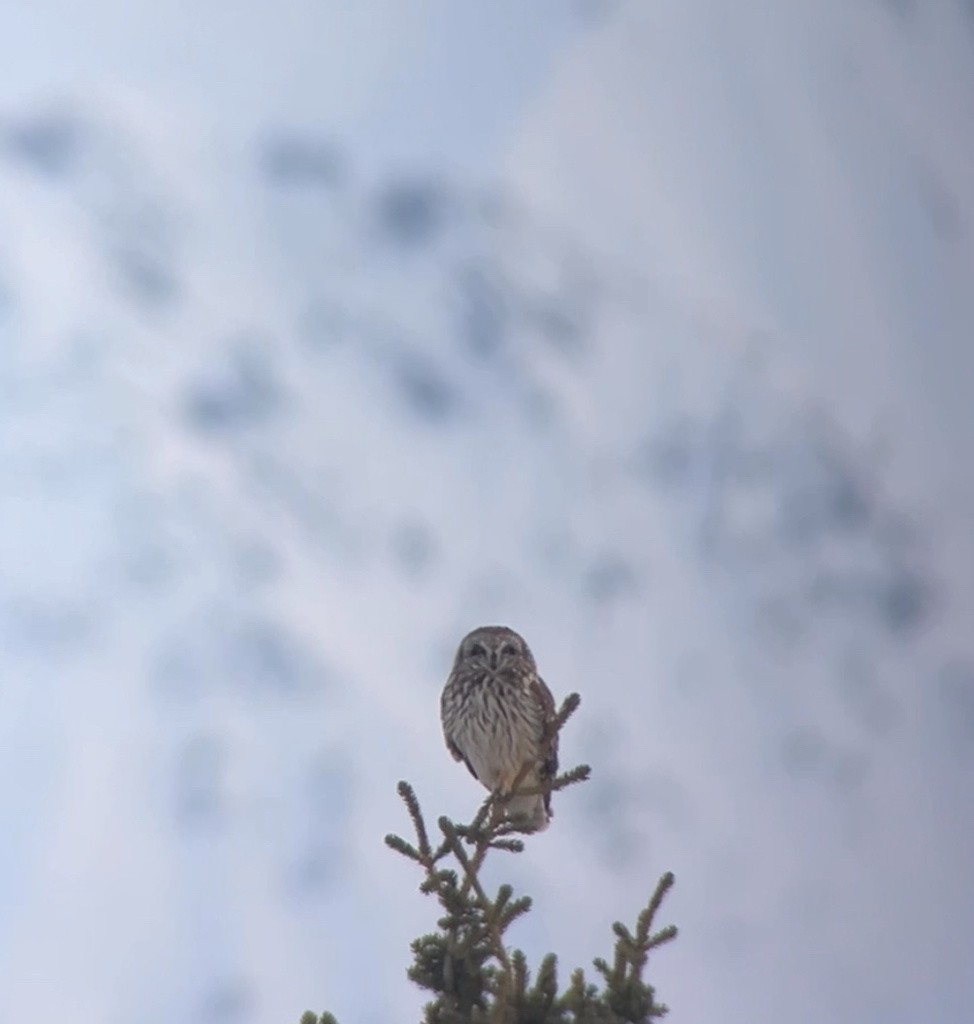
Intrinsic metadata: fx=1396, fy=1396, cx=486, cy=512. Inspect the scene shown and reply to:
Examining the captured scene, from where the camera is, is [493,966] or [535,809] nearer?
[493,966]

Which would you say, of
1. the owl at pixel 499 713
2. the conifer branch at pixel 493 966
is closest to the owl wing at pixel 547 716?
the owl at pixel 499 713

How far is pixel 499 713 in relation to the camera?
440 inches

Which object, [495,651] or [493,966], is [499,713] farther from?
[493,966]

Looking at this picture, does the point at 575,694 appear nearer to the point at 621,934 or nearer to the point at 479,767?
the point at 621,934

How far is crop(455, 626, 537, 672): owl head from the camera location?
11.6 meters

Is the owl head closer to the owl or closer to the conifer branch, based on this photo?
the owl

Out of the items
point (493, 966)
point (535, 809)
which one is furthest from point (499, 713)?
point (493, 966)

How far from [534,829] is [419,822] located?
16.2 feet

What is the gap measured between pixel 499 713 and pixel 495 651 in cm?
67

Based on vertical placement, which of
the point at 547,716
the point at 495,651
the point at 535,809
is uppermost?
the point at 495,651

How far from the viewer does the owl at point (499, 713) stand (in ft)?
36.4

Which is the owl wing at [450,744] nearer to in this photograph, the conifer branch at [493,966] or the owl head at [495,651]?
the owl head at [495,651]

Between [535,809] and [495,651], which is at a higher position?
[495,651]

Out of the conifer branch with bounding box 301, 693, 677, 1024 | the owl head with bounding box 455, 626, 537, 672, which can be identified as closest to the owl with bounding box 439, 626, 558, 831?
the owl head with bounding box 455, 626, 537, 672
